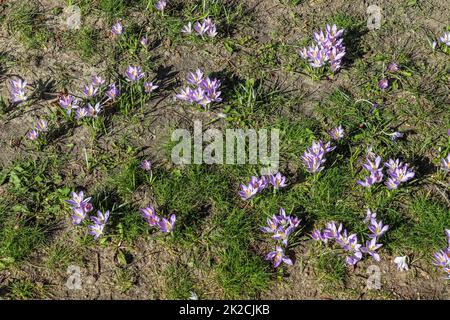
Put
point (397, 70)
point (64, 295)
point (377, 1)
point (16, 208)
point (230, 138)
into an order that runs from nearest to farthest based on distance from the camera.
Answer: point (64, 295), point (16, 208), point (230, 138), point (397, 70), point (377, 1)

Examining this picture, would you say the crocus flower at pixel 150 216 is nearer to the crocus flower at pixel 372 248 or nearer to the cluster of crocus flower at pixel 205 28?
the crocus flower at pixel 372 248

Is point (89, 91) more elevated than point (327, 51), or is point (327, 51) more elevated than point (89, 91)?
point (327, 51)

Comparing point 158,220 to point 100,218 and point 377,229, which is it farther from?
point 377,229

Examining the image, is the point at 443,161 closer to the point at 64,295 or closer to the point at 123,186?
the point at 123,186

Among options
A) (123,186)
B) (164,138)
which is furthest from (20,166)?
(164,138)

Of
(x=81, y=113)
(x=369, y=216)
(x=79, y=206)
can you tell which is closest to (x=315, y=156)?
(x=369, y=216)

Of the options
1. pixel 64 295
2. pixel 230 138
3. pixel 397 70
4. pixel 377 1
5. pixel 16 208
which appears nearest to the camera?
pixel 64 295
